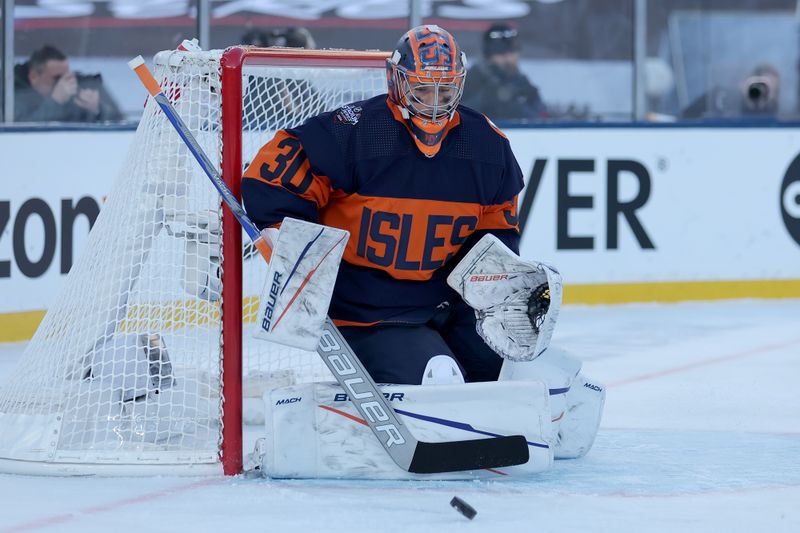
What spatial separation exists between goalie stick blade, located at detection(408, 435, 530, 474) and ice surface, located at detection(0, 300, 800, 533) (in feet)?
0.15

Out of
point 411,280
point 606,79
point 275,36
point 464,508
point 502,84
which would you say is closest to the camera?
point 464,508

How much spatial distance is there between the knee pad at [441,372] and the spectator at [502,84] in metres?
3.35

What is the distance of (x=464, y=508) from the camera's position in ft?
8.38

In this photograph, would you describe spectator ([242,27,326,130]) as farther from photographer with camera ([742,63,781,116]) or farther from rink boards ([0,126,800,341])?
photographer with camera ([742,63,781,116])

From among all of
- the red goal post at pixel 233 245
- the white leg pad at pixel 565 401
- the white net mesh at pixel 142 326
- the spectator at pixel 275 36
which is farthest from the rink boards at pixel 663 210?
the red goal post at pixel 233 245

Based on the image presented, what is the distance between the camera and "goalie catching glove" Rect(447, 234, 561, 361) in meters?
3.00

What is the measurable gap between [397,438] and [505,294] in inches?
16.4

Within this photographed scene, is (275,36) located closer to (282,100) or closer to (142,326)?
(282,100)

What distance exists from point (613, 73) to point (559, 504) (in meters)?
4.08


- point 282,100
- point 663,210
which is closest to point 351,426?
point 282,100

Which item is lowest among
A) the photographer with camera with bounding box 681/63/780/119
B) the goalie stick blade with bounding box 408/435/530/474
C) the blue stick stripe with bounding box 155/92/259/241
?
the goalie stick blade with bounding box 408/435/530/474

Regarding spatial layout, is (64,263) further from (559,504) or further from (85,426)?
(559,504)

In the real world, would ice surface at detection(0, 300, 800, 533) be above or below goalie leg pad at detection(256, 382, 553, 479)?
below

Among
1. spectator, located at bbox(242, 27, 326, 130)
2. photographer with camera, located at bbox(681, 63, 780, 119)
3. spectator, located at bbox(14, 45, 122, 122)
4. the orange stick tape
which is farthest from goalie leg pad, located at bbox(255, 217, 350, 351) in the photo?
photographer with camera, located at bbox(681, 63, 780, 119)
